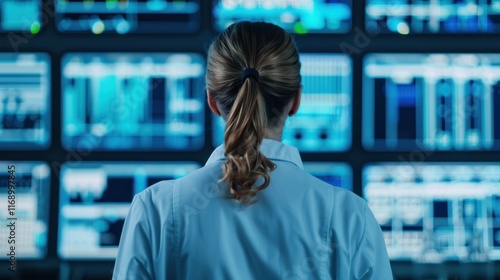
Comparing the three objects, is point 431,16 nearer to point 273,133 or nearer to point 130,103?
point 130,103

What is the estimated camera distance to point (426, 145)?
232 centimetres

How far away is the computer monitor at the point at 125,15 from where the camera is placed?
231 cm

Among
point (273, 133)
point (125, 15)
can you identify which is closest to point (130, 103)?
point (125, 15)

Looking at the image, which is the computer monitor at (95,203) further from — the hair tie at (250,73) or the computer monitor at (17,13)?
the hair tie at (250,73)

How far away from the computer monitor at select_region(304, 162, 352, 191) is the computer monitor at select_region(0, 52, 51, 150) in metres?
0.82

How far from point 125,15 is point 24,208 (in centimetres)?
67

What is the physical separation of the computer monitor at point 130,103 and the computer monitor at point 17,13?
168mm

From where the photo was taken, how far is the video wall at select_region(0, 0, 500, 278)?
7.52ft

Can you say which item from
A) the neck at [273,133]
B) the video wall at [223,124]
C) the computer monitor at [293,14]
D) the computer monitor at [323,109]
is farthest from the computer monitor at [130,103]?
the neck at [273,133]

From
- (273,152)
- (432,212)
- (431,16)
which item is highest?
(431,16)

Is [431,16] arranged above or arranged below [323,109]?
above

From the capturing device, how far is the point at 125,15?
7.61ft

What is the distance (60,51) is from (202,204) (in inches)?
58.4

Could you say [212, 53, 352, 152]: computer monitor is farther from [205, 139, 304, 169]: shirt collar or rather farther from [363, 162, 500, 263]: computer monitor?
[205, 139, 304, 169]: shirt collar
